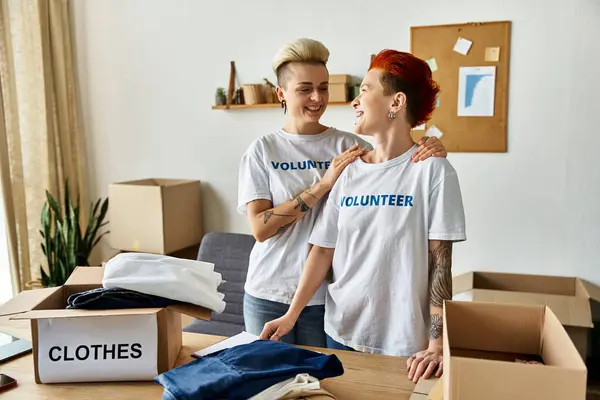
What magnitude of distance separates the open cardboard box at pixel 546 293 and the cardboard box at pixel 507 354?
1.61 m

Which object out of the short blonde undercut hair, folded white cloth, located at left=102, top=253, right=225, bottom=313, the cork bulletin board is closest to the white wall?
the cork bulletin board

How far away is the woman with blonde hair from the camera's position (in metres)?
1.84

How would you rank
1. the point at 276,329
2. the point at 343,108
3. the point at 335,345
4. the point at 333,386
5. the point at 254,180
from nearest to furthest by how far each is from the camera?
1. the point at 333,386
2. the point at 276,329
3. the point at 335,345
4. the point at 254,180
5. the point at 343,108

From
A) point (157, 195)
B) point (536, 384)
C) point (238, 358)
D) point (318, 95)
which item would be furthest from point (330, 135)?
point (157, 195)

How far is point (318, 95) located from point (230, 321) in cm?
173

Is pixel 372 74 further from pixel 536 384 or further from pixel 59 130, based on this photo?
pixel 59 130

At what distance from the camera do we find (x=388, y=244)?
5.01 ft

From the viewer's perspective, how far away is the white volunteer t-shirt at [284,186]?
187cm

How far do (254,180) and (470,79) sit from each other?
6.16 ft

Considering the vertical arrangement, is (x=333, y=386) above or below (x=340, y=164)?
below

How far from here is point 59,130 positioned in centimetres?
412

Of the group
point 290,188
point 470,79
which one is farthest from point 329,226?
point 470,79

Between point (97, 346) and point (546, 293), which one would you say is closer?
point (97, 346)

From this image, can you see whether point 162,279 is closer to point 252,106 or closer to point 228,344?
point 228,344
